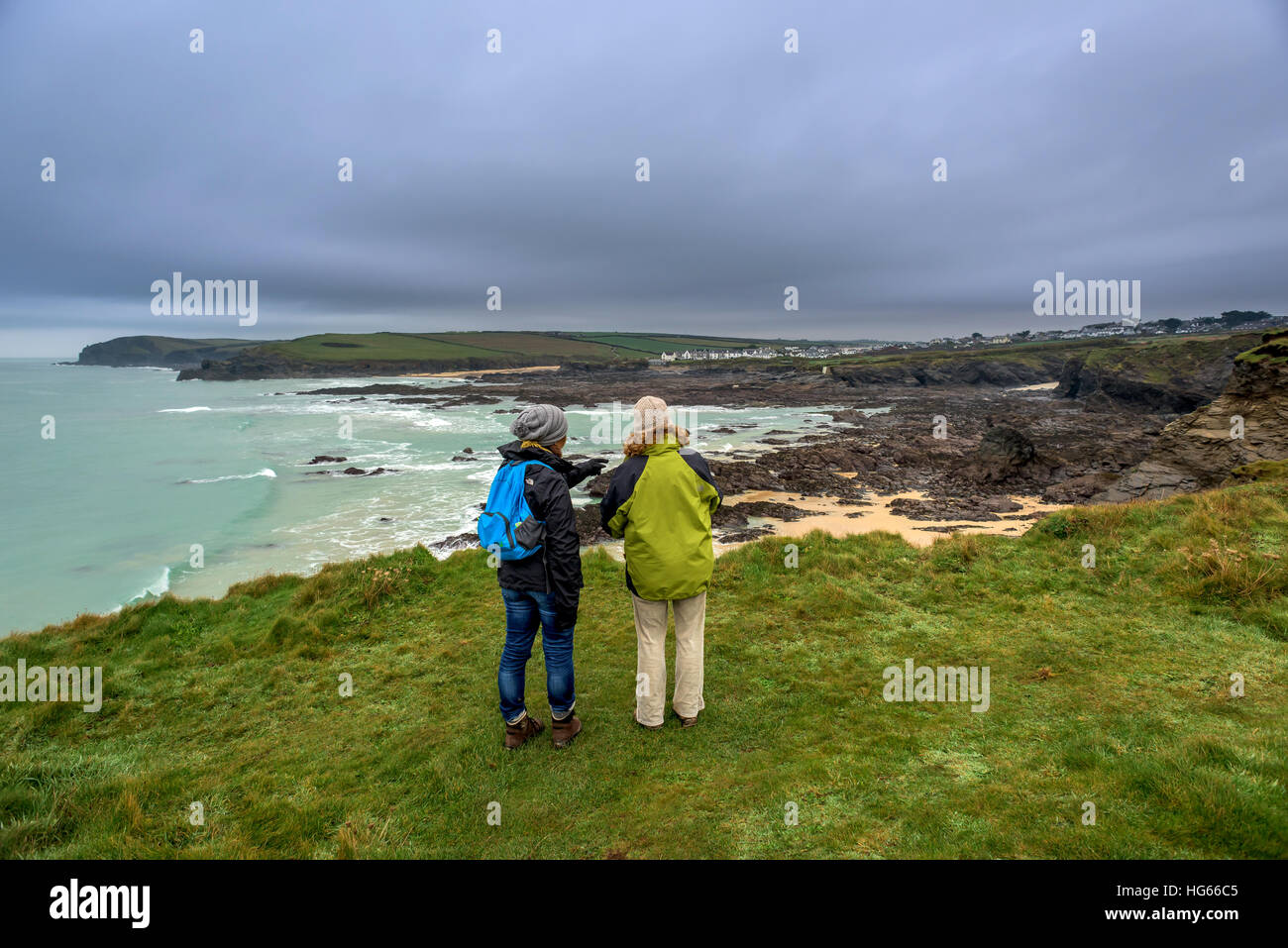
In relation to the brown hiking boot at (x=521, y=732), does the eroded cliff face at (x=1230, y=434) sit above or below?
above

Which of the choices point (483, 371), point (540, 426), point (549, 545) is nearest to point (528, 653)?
point (549, 545)

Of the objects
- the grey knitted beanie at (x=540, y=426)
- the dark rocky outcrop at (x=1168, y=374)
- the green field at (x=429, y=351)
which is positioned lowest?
the grey knitted beanie at (x=540, y=426)

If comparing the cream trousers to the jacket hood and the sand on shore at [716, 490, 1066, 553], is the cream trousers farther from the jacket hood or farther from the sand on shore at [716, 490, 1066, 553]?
the sand on shore at [716, 490, 1066, 553]

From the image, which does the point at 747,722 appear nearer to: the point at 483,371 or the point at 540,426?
the point at 540,426

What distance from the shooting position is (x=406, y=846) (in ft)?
11.7

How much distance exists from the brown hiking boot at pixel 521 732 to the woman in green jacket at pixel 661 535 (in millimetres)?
923

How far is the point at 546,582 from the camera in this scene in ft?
14.5

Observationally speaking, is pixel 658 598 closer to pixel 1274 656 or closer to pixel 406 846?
pixel 406 846

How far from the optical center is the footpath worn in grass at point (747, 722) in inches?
138

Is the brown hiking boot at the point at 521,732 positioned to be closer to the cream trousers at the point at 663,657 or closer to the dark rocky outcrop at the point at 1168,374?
the cream trousers at the point at 663,657

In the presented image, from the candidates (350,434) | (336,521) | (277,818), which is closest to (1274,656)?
(277,818)

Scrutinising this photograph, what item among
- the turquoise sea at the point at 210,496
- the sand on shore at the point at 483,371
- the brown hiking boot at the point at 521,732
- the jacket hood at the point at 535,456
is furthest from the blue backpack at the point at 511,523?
the sand on shore at the point at 483,371

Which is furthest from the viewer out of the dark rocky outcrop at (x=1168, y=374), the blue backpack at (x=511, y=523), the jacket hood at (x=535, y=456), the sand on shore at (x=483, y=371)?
the sand on shore at (x=483, y=371)
